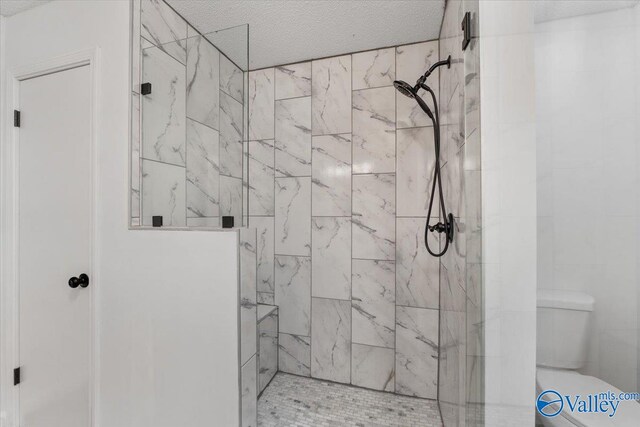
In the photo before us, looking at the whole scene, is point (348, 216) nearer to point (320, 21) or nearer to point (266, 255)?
point (266, 255)

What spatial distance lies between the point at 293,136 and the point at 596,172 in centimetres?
203

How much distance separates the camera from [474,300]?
98cm

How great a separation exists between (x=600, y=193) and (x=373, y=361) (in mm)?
1962

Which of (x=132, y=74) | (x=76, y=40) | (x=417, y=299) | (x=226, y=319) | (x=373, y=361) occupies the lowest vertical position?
(x=373, y=361)

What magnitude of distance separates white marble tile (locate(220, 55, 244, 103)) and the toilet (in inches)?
56.1

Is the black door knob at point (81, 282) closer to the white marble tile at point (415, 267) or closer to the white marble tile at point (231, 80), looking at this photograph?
the white marble tile at point (231, 80)

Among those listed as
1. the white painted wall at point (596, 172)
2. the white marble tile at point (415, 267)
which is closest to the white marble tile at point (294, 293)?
the white marble tile at point (415, 267)

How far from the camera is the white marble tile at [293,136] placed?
7.54 feet

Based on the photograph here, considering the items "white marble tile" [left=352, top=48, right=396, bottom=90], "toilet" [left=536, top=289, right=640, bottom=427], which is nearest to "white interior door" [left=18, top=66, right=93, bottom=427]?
"white marble tile" [left=352, top=48, right=396, bottom=90]

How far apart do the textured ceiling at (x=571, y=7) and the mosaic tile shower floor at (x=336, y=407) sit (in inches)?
84.3

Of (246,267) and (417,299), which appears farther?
(417,299)

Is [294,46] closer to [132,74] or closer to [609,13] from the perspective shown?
[132,74]

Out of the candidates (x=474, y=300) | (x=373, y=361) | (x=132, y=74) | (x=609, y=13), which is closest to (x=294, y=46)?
(x=132, y=74)

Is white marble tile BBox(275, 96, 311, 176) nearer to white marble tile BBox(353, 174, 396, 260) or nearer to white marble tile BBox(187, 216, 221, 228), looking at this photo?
white marble tile BBox(353, 174, 396, 260)
